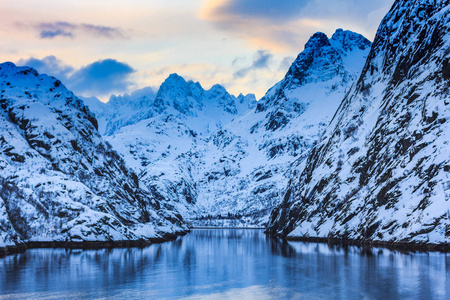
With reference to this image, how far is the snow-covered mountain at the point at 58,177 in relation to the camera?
383 ft

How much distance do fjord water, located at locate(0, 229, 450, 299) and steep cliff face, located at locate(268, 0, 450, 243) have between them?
17142 mm

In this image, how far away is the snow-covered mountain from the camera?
117m

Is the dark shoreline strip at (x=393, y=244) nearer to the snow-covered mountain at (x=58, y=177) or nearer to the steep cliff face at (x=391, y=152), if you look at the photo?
the steep cliff face at (x=391, y=152)

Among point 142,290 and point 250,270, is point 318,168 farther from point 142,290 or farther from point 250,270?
point 142,290

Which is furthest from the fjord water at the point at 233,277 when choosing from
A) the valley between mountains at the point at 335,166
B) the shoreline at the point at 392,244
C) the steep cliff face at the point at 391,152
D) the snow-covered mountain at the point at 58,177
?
the snow-covered mountain at the point at 58,177

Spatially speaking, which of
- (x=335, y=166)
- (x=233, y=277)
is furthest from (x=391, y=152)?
(x=233, y=277)

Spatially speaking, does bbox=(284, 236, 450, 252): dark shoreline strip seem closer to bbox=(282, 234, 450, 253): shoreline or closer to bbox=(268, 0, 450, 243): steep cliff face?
bbox=(282, 234, 450, 253): shoreline

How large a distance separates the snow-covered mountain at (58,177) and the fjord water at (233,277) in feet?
90.3

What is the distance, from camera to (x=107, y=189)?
500ft

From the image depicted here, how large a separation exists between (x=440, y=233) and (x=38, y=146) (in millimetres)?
114518

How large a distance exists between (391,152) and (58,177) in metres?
82.4

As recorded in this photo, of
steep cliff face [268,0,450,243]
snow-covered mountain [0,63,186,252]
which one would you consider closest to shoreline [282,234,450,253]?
steep cliff face [268,0,450,243]

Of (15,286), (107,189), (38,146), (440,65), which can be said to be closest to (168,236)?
(107,189)

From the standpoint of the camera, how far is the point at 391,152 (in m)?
120
